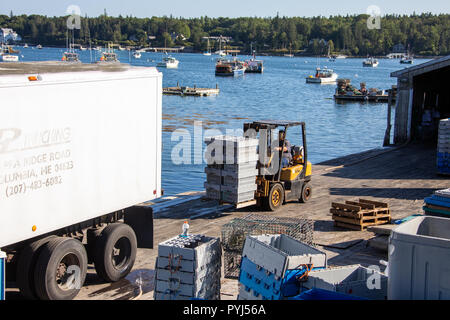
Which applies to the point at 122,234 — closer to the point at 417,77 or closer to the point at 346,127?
the point at 417,77

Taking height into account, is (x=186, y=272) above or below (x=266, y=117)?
above

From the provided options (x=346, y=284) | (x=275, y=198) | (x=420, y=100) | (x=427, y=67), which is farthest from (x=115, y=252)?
(x=420, y=100)

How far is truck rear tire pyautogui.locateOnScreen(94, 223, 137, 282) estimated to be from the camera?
1247 centimetres

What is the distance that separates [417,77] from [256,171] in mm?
18631

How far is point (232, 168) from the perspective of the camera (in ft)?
59.2

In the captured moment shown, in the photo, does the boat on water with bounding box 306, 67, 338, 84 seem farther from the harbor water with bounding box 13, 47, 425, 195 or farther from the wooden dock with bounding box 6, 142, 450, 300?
the wooden dock with bounding box 6, 142, 450, 300

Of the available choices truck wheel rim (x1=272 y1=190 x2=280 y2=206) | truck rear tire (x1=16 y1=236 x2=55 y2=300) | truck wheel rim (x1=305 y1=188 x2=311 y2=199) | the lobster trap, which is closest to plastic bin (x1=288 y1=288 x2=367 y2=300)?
truck rear tire (x1=16 y1=236 x2=55 y2=300)

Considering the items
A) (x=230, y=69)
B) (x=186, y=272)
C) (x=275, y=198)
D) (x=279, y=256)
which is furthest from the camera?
(x=230, y=69)

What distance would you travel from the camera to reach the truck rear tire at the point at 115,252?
12.5 meters

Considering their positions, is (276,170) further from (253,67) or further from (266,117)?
(253,67)

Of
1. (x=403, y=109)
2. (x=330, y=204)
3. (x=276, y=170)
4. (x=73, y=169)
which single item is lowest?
(x=330, y=204)

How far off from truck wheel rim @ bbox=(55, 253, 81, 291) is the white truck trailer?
17mm

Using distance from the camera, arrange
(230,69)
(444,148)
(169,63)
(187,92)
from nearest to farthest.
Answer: (444,148)
(187,92)
(230,69)
(169,63)

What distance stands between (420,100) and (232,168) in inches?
783
